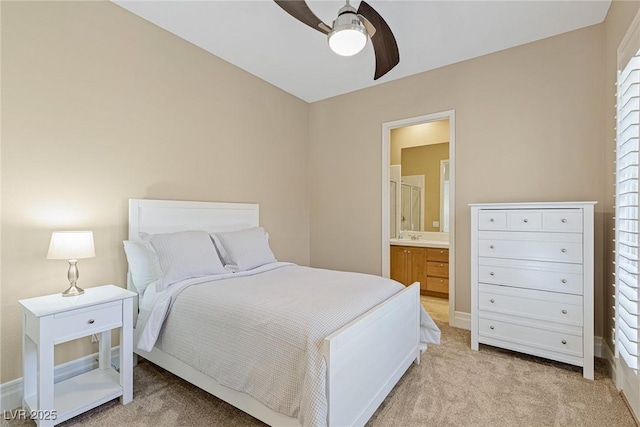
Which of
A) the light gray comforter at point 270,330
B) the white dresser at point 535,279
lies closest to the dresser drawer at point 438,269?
the white dresser at point 535,279

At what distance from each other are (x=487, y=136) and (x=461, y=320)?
1924mm

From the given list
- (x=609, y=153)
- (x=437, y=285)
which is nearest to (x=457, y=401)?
(x=609, y=153)

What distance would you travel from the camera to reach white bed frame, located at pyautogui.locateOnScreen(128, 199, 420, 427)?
4.68 feet

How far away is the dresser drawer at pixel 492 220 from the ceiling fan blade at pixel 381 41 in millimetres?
1479

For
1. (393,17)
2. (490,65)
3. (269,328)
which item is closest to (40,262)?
(269,328)

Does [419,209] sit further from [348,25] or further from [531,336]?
[348,25]

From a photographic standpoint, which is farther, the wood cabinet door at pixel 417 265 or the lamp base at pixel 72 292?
the wood cabinet door at pixel 417 265

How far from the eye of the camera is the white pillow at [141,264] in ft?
7.75

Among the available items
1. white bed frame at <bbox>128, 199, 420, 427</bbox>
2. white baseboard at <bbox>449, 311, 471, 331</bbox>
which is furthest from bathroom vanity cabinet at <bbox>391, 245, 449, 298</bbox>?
white bed frame at <bbox>128, 199, 420, 427</bbox>

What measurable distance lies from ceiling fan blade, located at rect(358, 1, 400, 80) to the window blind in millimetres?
1352

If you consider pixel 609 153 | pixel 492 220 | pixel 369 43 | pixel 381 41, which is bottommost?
pixel 492 220

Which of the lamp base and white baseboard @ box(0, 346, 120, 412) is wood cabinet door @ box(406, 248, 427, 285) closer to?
white baseboard @ box(0, 346, 120, 412)

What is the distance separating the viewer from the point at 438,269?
421 centimetres

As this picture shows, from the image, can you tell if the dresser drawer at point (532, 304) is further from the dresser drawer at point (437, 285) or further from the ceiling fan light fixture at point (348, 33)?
the ceiling fan light fixture at point (348, 33)
